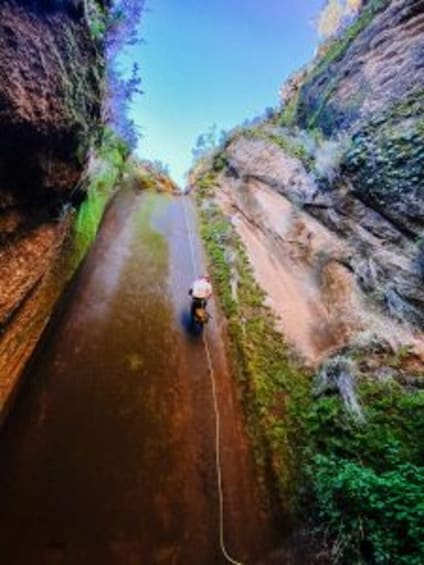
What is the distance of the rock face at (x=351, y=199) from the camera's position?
368 inches

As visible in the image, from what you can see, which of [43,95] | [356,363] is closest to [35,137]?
[43,95]

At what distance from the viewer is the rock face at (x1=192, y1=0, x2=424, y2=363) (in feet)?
30.7

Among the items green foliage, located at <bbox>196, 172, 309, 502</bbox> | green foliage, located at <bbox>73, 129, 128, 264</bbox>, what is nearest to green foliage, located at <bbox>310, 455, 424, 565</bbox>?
green foliage, located at <bbox>196, 172, 309, 502</bbox>

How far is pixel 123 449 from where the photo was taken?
6.46 m

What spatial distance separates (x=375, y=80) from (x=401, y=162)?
16.3 ft

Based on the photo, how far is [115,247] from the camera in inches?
488

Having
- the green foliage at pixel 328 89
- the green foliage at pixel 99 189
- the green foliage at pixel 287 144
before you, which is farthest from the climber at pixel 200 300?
the green foliage at pixel 328 89

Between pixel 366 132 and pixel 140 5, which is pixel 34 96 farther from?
pixel 140 5

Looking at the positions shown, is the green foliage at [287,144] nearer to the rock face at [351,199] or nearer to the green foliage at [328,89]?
the rock face at [351,199]

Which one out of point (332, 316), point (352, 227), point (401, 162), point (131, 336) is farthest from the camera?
point (352, 227)

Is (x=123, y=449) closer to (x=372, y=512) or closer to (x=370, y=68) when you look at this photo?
(x=372, y=512)

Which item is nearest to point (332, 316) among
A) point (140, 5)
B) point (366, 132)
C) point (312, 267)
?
point (312, 267)

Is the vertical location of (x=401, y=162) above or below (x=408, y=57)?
below

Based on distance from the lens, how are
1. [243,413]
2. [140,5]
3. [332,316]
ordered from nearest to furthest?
[243,413]
[332,316]
[140,5]
